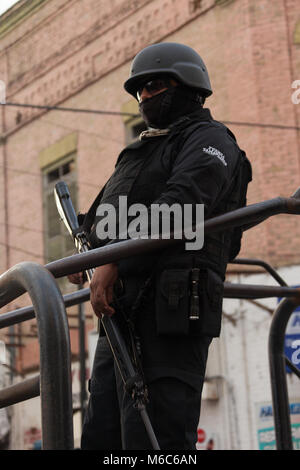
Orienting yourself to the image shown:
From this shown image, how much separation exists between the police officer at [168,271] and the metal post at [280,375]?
44 cm

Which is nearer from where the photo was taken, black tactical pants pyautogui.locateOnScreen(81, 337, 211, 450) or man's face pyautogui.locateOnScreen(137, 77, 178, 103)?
black tactical pants pyautogui.locateOnScreen(81, 337, 211, 450)

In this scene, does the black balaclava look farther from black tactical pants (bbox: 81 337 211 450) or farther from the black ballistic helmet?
black tactical pants (bbox: 81 337 211 450)

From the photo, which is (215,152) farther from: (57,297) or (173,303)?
(57,297)

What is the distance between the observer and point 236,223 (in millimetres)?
1989

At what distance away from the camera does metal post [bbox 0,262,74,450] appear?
153cm

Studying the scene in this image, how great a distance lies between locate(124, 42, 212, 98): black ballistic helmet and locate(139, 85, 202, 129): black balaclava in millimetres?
35

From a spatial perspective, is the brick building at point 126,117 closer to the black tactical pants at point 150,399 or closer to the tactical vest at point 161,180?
the tactical vest at point 161,180

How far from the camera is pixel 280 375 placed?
2801 millimetres

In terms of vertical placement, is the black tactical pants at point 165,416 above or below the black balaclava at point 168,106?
below

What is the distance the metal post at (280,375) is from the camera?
270cm
